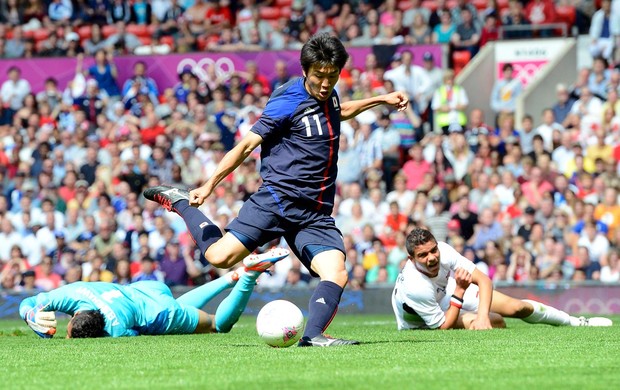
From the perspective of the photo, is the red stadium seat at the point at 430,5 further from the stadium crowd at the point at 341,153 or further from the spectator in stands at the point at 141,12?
the spectator in stands at the point at 141,12

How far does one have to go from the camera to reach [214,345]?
9.49m

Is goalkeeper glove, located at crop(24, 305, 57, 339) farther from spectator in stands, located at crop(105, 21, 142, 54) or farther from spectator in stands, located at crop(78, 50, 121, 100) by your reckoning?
spectator in stands, located at crop(105, 21, 142, 54)

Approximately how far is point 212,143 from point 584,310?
7574 mm

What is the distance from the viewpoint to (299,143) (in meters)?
8.98

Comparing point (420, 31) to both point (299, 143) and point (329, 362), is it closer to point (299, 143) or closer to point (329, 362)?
point (299, 143)

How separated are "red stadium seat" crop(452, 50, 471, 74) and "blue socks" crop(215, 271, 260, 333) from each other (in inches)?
432

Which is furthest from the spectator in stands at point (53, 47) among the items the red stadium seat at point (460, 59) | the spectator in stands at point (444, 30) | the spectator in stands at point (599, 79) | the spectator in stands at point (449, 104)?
the spectator in stands at point (599, 79)

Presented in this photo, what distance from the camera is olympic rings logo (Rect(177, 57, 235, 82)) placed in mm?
22094

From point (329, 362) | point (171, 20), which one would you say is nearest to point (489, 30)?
point (171, 20)

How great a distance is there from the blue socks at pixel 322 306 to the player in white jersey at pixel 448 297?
2.23 m

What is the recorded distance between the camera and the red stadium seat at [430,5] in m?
22.0

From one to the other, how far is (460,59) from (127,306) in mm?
11969

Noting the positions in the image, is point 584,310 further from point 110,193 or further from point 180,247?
point 110,193

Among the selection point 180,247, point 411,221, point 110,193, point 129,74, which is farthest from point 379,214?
point 129,74
